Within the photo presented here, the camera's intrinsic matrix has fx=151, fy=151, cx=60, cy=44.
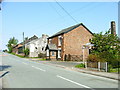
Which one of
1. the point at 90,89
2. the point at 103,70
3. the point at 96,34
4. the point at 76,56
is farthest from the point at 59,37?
the point at 90,89

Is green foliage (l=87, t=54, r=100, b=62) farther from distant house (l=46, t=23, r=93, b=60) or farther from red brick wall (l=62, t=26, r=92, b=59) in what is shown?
red brick wall (l=62, t=26, r=92, b=59)

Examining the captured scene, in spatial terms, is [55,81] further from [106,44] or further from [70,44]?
[70,44]

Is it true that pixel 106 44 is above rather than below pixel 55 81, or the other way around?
above

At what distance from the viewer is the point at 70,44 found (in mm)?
36250

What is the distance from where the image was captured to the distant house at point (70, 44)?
3547 cm

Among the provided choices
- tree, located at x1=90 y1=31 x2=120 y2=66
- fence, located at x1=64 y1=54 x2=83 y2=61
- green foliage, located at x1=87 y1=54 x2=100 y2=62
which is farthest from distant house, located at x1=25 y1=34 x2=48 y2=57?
green foliage, located at x1=87 y1=54 x2=100 y2=62

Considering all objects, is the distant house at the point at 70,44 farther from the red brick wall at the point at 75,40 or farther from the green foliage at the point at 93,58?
the green foliage at the point at 93,58

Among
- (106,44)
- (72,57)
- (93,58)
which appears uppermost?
(106,44)

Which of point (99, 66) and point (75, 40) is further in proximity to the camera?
point (75, 40)

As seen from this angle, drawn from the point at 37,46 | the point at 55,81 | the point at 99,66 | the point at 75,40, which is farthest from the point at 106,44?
the point at 37,46

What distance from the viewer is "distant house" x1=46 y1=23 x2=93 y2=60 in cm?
3547

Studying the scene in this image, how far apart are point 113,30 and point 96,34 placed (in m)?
12.6

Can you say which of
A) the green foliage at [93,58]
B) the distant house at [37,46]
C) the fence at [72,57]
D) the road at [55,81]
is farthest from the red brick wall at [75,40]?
the road at [55,81]

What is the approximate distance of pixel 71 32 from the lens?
120 ft
